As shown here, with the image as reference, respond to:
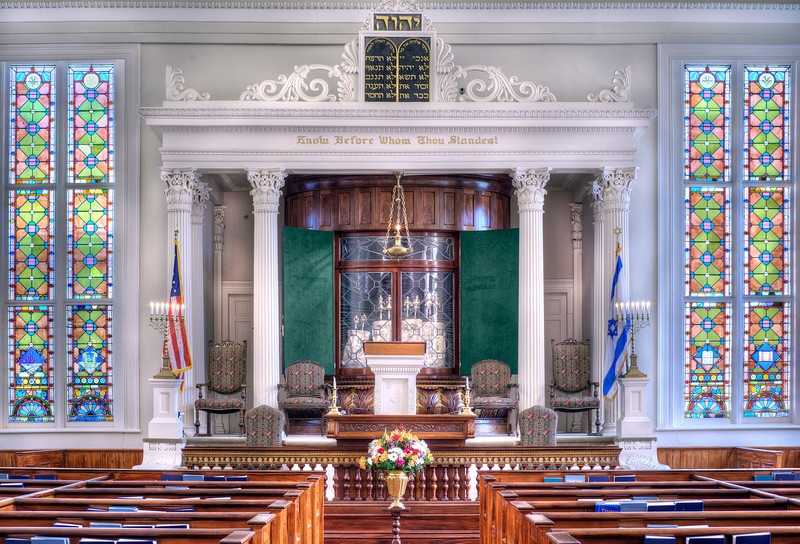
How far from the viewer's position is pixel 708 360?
14.5 m

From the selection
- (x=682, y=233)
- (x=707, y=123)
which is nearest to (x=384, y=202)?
(x=682, y=233)

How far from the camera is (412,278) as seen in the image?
15.1 m

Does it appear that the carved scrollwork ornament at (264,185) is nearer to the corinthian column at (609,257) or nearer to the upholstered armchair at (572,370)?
the corinthian column at (609,257)

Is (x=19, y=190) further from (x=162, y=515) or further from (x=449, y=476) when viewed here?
(x=162, y=515)

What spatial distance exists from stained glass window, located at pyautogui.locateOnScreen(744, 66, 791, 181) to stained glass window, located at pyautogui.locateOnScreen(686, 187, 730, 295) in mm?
902

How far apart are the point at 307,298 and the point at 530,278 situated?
149 inches

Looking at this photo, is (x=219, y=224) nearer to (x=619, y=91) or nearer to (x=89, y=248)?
(x=89, y=248)

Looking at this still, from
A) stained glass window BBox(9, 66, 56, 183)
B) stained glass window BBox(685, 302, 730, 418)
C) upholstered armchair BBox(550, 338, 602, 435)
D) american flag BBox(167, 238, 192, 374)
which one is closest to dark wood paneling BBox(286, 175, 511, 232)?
upholstered armchair BBox(550, 338, 602, 435)

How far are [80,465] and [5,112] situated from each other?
5.96 metres

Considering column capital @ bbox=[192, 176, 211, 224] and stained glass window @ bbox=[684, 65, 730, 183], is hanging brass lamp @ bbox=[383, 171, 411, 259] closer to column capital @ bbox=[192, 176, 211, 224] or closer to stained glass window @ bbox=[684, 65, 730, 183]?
column capital @ bbox=[192, 176, 211, 224]

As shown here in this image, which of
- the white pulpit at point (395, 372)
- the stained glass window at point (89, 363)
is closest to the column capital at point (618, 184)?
the white pulpit at point (395, 372)

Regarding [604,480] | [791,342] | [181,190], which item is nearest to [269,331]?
[181,190]

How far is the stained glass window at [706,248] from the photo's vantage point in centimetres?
1455

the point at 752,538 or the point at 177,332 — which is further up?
the point at 177,332
